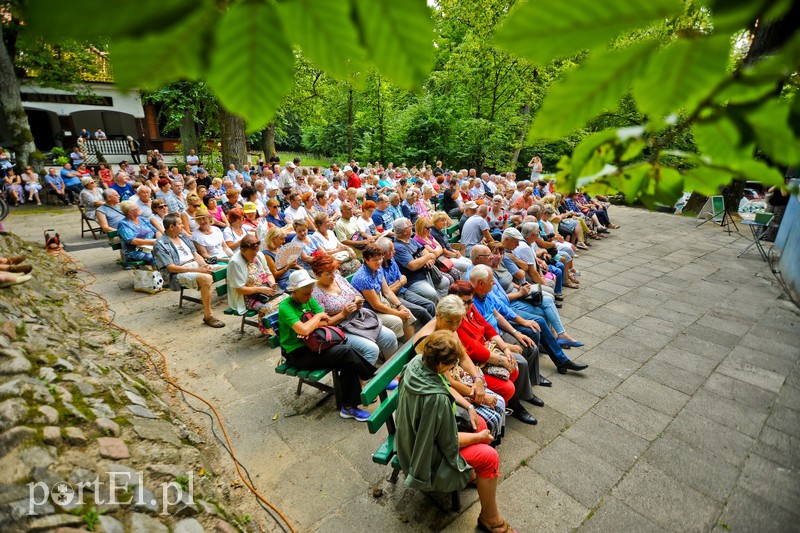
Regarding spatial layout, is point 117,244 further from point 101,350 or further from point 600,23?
point 600,23

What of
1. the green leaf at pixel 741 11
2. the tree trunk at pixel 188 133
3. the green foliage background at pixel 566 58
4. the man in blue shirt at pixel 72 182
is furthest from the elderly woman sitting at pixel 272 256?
the tree trunk at pixel 188 133

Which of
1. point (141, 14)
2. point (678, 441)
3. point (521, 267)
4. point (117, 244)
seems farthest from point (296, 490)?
point (117, 244)

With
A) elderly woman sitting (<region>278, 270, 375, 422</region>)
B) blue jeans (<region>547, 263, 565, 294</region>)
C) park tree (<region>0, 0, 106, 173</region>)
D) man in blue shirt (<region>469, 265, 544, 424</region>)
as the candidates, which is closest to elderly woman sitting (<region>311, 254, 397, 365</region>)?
elderly woman sitting (<region>278, 270, 375, 422</region>)

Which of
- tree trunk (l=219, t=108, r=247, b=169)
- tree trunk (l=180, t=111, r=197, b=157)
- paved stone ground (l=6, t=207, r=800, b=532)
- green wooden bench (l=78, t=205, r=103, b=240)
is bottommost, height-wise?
paved stone ground (l=6, t=207, r=800, b=532)

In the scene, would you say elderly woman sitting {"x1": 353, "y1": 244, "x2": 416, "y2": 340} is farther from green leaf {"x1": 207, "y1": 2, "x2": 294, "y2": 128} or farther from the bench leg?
green leaf {"x1": 207, "y1": 2, "x2": 294, "y2": 128}

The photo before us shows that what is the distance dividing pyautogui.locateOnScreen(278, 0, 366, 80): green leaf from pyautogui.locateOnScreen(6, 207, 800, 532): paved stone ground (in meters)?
2.96

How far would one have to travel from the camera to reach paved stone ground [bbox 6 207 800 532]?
2838 mm

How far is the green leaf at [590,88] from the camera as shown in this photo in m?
0.60

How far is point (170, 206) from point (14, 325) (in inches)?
217

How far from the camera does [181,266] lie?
549cm

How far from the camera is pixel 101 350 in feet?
13.7

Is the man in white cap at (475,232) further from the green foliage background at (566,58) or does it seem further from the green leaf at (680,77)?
the green leaf at (680,77)

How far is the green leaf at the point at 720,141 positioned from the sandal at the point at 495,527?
270 centimetres

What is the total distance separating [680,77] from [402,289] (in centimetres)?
463
